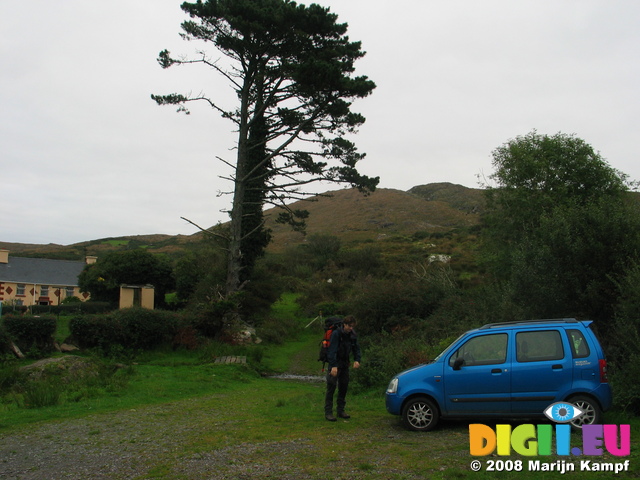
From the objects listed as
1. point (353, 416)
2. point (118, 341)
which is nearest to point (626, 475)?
point (353, 416)

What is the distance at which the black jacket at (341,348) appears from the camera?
9.33 m

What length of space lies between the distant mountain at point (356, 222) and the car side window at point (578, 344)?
77961mm

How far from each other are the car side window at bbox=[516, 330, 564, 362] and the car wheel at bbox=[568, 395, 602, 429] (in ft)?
2.19

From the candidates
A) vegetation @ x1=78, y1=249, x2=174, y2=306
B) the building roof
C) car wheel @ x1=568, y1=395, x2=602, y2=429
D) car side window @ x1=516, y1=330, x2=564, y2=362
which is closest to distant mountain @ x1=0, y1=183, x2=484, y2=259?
the building roof

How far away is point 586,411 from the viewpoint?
7.87m

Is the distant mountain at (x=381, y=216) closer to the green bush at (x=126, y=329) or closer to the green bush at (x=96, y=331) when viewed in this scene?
the green bush at (x=126, y=329)

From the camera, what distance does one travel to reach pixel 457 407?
843 centimetres

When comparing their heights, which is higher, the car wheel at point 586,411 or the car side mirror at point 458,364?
the car side mirror at point 458,364

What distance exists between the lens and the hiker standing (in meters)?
9.32

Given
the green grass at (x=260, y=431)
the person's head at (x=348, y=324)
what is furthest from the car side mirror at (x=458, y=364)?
the person's head at (x=348, y=324)

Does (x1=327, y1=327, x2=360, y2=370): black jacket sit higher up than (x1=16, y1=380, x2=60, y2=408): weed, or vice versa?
(x1=327, y1=327, x2=360, y2=370): black jacket

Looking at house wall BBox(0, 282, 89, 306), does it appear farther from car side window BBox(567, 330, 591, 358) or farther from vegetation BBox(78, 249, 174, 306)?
car side window BBox(567, 330, 591, 358)

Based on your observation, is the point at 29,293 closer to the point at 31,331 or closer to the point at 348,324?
the point at 31,331

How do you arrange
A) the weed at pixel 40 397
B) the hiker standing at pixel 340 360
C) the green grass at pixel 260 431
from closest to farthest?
1. the green grass at pixel 260 431
2. the hiker standing at pixel 340 360
3. the weed at pixel 40 397
